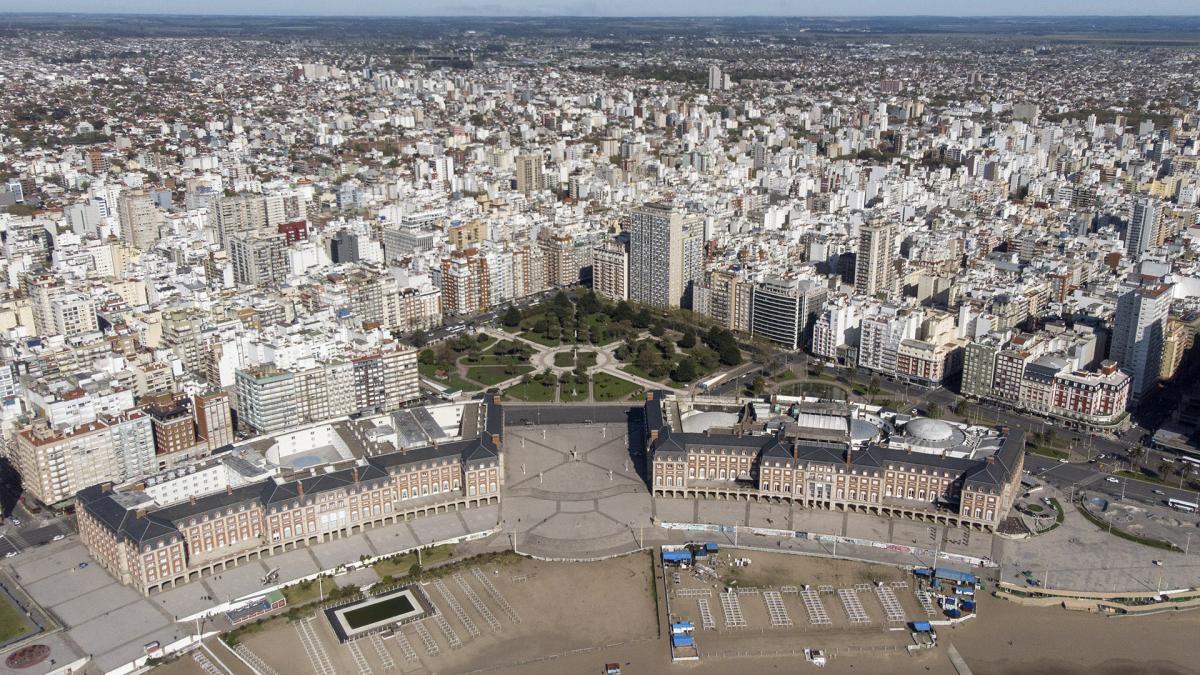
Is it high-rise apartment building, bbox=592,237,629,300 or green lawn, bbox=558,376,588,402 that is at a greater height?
high-rise apartment building, bbox=592,237,629,300

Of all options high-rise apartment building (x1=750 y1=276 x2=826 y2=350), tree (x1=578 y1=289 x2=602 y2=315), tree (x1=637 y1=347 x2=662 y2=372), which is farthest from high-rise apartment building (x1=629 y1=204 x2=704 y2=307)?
tree (x1=637 y1=347 x2=662 y2=372)

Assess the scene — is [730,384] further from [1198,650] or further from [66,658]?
[66,658]

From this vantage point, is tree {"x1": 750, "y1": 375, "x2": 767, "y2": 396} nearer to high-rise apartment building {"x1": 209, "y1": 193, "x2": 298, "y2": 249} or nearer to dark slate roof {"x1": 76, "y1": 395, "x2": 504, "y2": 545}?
dark slate roof {"x1": 76, "y1": 395, "x2": 504, "y2": 545}

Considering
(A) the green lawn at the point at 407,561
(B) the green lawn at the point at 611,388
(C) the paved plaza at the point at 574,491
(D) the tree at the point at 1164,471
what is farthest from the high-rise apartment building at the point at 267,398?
(D) the tree at the point at 1164,471

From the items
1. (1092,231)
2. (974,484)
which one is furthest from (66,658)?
(1092,231)

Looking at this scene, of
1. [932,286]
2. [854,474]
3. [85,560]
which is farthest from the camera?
[932,286]

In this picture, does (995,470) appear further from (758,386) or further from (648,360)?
(648,360)
